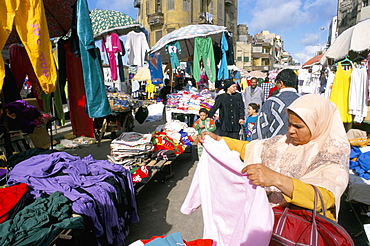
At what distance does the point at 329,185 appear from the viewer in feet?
4.22

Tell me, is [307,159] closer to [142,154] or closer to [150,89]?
[142,154]

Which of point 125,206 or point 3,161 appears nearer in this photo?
point 125,206

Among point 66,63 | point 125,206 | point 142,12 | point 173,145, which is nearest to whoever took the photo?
point 125,206

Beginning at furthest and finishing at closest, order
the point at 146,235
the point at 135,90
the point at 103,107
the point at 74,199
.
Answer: the point at 135,90, the point at 103,107, the point at 146,235, the point at 74,199

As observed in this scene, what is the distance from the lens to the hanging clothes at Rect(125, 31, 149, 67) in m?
7.70

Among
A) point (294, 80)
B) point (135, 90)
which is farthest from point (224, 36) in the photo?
point (135, 90)

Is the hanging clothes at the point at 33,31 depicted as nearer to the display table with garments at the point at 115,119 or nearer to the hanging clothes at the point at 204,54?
the display table with garments at the point at 115,119

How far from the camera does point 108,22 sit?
603 centimetres

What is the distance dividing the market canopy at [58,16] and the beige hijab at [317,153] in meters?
4.03

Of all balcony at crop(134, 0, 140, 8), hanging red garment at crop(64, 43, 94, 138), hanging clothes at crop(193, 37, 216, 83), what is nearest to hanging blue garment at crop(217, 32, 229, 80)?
hanging clothes at crop(193, 37, 216, 83)

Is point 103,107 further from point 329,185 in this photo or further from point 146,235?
point 329,185

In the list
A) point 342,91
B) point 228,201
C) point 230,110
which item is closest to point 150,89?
point 230,110

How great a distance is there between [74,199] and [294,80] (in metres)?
3.03

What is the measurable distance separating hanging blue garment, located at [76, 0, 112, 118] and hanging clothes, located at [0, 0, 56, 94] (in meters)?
0.55
